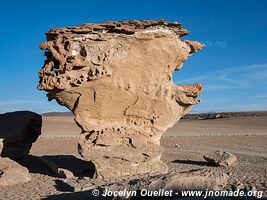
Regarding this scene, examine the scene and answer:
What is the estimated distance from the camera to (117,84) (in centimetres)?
973

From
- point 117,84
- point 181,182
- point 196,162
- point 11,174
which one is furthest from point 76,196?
point 196,162

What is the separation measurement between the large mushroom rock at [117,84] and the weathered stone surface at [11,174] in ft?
5.57

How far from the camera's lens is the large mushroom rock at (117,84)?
30.8ft

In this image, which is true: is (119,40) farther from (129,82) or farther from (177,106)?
(177,106)

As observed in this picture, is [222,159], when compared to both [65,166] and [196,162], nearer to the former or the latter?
[196,162]

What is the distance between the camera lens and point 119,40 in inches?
381

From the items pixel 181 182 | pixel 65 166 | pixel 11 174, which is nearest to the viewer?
pixel 181 182

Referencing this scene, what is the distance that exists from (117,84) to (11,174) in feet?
12.1

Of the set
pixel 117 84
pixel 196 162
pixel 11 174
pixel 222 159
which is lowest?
pixel 196 162

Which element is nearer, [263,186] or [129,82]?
[263,186]

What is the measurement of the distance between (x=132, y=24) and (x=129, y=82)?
5.13 ft

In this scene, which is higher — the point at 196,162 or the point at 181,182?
the point at 181,182

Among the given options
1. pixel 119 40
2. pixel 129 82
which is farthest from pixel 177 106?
pixel 119 40

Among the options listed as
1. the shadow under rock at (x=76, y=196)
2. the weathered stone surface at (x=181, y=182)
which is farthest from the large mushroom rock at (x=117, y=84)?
the weathered stone surface at (x=181, y=182)
